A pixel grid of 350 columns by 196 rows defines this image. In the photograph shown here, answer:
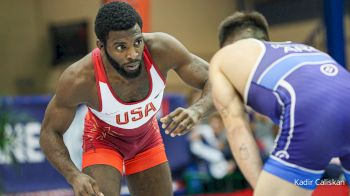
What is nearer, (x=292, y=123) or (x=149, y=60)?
(x=292, y=123)

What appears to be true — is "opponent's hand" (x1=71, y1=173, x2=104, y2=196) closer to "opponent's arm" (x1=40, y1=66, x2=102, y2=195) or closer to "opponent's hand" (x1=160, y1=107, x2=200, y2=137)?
"opponent's arm" (x1=40, y1=66, x2=102, y2=195)

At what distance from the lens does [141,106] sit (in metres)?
5.00

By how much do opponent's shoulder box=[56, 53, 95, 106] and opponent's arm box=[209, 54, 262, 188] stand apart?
123 centimetres

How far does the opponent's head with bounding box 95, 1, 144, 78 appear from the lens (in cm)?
459

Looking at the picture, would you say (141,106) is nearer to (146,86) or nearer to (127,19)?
(146,86)

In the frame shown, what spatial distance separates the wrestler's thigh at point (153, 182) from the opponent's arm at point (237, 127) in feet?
5.27

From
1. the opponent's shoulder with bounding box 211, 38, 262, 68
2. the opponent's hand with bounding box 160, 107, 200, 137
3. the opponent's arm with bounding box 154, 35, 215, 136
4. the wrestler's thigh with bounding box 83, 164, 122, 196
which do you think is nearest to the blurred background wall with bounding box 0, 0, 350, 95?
the opponent's arm with bounding box 154, 35, 215, 136

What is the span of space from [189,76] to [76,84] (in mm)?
781

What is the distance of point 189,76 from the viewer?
5.10 metres

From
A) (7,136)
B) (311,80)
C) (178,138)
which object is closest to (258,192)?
(311,80)

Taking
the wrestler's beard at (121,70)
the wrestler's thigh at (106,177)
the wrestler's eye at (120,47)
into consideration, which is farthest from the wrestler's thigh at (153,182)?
the wrestler's eye at (120,47)

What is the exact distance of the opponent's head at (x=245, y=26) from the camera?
13.5ft

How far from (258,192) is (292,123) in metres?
0.36

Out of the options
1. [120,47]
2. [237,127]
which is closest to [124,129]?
[120,47]
